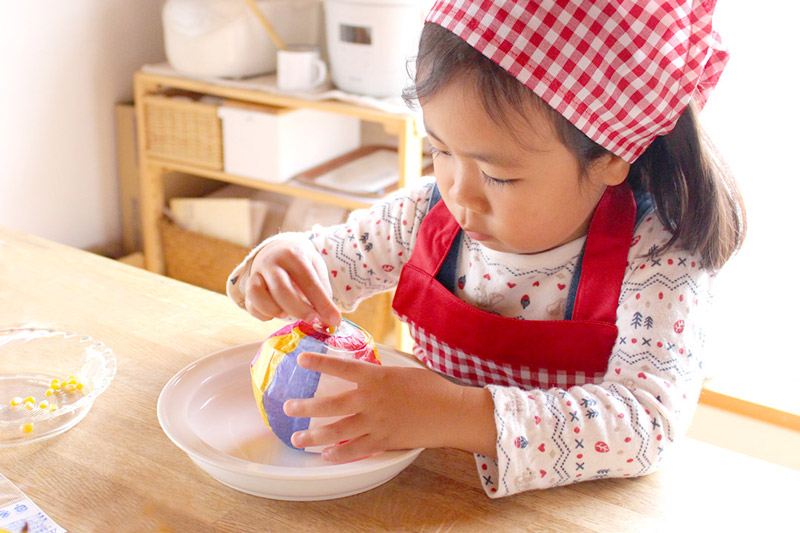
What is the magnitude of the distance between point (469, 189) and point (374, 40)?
133cm

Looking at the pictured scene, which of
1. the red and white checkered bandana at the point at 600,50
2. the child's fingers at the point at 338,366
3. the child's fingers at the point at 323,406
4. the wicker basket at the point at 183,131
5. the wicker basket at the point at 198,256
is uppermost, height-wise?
the red and white checkered bandana at the point at 600,50

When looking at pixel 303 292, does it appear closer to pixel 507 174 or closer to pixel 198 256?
pixel 507 174

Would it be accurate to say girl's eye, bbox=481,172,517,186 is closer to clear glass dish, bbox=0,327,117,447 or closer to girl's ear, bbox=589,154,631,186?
girl's ear, bbox=589,154,631,186

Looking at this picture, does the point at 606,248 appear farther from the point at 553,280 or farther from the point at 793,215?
the point at 793,215

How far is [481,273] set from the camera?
106cm

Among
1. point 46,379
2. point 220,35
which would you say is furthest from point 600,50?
point 220,35

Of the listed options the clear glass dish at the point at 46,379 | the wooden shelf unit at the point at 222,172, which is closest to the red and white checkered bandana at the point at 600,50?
the clear glass dish at the point at 46,379

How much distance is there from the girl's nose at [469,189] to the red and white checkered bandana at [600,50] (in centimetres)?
11

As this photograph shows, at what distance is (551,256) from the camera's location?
990mm

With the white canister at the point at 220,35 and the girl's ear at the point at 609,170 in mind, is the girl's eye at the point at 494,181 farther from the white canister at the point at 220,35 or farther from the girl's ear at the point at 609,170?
the white canister at the point at 220,35

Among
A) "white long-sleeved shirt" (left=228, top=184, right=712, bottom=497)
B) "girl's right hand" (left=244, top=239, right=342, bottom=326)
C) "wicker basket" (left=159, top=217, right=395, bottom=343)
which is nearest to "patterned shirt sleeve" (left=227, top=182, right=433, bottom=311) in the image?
"white long-sleeved shirt" (left=228, top=184, right=712, bottom=497)

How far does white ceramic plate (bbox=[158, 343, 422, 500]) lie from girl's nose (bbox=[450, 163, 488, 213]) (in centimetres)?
20

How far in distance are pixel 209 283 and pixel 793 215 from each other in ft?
5.61

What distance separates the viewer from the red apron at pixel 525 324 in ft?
3.02
